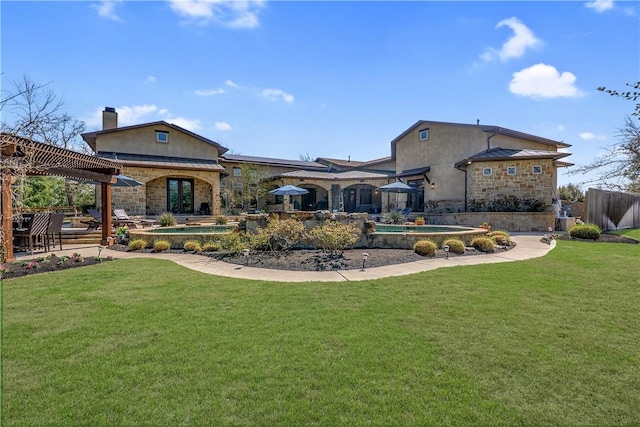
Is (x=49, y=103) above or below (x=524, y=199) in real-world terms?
above

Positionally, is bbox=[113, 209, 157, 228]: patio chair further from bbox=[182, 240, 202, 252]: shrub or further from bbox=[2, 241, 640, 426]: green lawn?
bbox=[2, 241, 640, 426]: green lawn

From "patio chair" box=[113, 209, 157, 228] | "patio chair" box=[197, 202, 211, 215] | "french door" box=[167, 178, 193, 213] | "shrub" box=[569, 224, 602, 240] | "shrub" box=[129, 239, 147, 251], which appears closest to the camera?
"shrub" box=[129, 239, 147, 251]

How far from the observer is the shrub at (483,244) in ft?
33.0

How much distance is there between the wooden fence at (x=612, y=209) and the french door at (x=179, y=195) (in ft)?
77.0

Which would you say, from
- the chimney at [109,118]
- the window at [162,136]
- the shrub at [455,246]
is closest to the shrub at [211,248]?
the shrub at [455,246]

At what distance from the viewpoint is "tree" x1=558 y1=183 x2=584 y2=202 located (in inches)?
1047

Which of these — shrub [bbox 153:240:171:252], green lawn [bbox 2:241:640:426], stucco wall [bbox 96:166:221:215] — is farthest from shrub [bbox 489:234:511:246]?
stucco wall [bbox 96:166:221:215]

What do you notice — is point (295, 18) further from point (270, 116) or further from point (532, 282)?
point (270, 116)

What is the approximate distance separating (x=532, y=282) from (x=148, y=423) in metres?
6.46

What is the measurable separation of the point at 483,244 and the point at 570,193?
23404 millimetres

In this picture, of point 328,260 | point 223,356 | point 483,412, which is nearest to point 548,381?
point 483,412

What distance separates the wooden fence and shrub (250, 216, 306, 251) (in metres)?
14.9

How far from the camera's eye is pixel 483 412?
242cm

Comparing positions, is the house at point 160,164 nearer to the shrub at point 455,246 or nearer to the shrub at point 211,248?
the shrub at point 211,248
